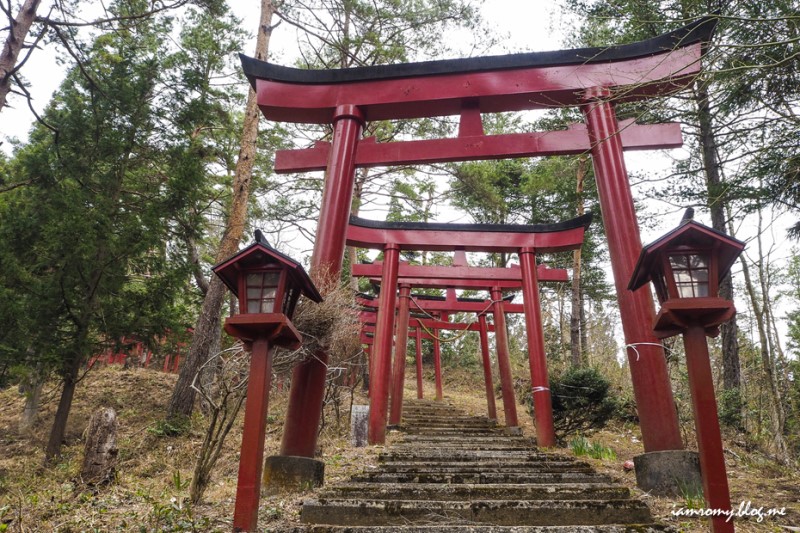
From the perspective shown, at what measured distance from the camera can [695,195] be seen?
31.4ft

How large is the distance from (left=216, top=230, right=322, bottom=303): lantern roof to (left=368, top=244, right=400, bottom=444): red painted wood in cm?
562

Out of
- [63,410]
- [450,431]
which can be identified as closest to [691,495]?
[450,431]

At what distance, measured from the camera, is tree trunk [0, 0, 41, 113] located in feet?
22.9

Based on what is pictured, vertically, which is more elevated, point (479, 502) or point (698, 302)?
point (698, 302)

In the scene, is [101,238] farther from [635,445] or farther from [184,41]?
[635,445]

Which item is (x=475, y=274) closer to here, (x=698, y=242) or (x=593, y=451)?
(x=593, y=451)

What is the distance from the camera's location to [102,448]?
5188 mm

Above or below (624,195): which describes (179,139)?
above

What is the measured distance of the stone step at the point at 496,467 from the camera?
17.0 ft

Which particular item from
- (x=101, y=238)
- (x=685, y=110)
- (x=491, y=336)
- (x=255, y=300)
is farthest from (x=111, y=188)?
(x=491, y=336)

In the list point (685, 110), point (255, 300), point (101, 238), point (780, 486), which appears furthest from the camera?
point (685, 110)

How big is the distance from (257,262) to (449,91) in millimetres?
4032

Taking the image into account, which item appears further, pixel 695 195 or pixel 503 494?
pixel 695 195

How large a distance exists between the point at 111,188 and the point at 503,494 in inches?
344
